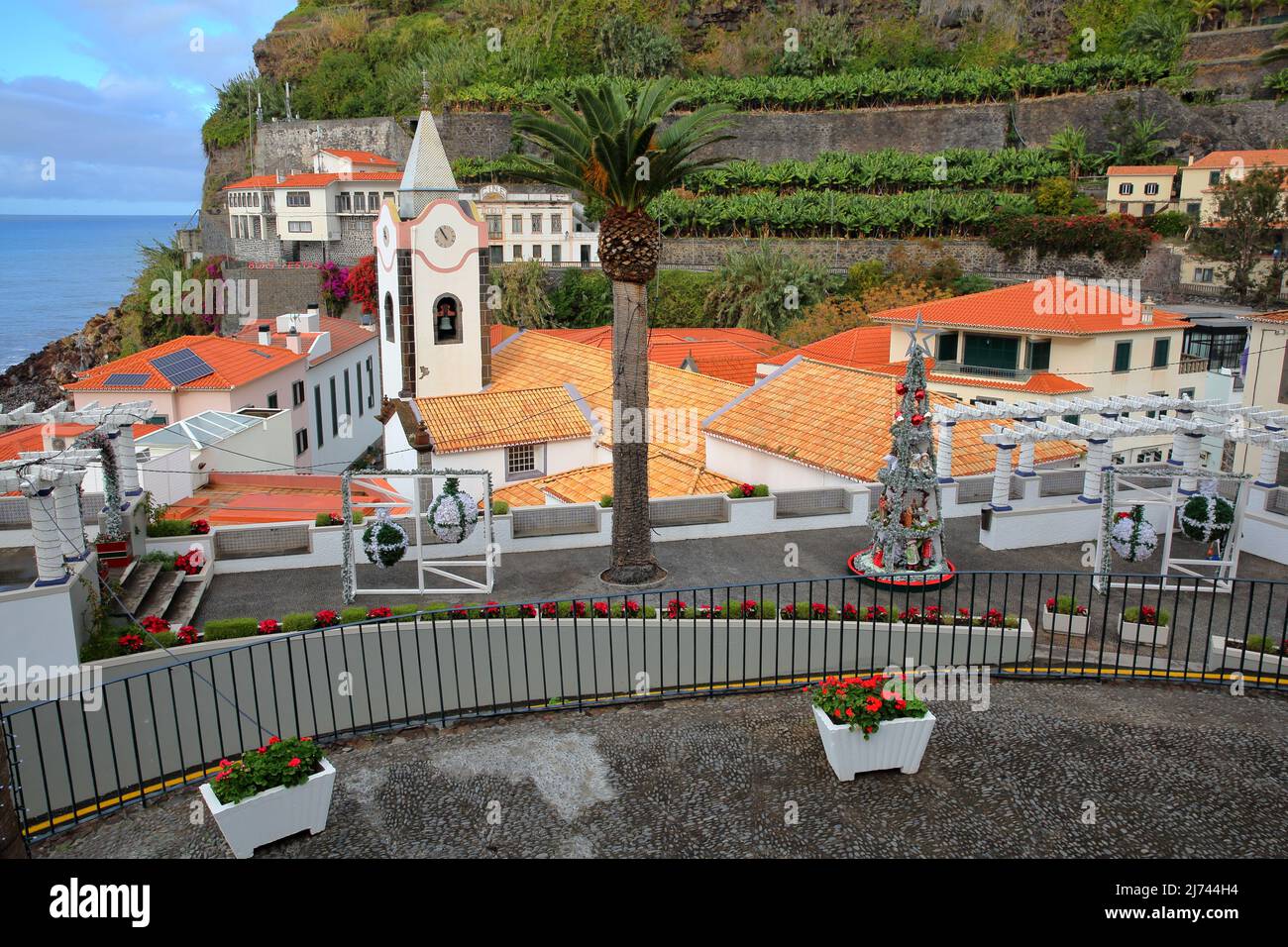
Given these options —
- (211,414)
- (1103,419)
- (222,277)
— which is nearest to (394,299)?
(211,414)

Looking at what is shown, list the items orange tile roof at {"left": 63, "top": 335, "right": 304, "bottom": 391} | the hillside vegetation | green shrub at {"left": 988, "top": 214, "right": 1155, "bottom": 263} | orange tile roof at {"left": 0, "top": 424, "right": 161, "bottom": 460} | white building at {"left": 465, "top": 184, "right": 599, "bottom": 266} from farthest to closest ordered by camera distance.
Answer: the hillside vegetation
white building at {"left": 465, "top": 184, "right": 599, "bottom": 266}
green shrub at {"left": 988, "top": 214, "right": 1155, "bottom": 263}
orange tile roof at {"left": 63, "top": 335, "right": 304, "bottom": 391}
orange tile roof at {"left": 0, "top": 424, "right": 161, "bottom": 460}

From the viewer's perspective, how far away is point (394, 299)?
94.8ft

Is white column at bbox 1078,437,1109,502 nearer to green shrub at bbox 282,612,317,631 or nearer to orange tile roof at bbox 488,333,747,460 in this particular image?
orange tile roof at bbox 488,333,747,460

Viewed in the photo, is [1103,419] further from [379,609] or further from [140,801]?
[140,801]

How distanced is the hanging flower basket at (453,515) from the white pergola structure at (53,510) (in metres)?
5.28

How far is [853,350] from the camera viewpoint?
137 ft

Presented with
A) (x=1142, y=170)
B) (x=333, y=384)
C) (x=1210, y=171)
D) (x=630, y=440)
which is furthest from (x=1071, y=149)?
(x=630, y=440)

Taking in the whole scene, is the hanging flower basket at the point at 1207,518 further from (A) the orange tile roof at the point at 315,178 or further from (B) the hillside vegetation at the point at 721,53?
(A) the orange tile roof at the point at 315,178

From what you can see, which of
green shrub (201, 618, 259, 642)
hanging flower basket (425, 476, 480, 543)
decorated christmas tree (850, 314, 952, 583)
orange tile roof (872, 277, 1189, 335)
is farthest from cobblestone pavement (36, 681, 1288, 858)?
orange tile roof (872, 277, 1189, 335)

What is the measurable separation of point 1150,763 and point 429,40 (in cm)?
8980

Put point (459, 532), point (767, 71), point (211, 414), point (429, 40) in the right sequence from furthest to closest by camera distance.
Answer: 1. point (429, 40)
2. point (767, 71)
3. point (211, 414)
4. point (459, 532)

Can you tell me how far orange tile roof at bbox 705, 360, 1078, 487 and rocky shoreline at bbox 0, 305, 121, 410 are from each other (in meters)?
54.5

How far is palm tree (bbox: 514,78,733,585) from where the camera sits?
658 inches

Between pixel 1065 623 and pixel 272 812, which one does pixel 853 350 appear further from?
pixel 272 812
